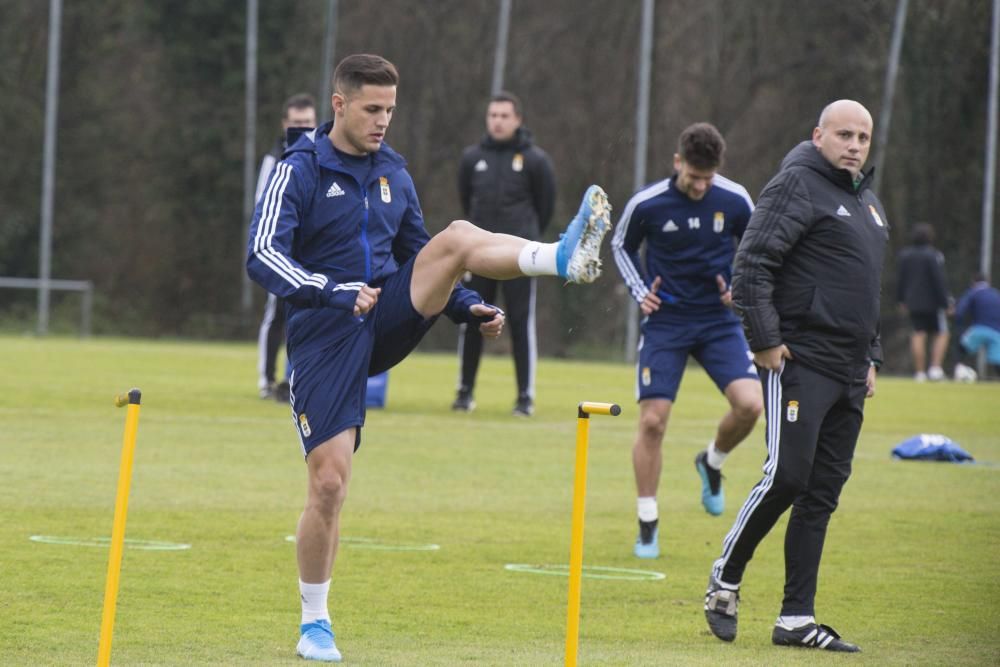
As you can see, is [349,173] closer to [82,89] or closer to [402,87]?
[402,87]

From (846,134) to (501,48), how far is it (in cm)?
2692

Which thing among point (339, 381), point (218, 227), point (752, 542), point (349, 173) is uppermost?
point (349, 173)

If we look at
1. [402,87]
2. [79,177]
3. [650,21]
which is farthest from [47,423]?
[79,177]

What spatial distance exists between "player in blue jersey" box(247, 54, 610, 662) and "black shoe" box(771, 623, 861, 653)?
5.84ft

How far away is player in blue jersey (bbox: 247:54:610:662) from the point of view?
6.39m

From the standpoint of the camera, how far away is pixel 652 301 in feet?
32.5

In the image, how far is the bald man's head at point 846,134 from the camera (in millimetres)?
7074

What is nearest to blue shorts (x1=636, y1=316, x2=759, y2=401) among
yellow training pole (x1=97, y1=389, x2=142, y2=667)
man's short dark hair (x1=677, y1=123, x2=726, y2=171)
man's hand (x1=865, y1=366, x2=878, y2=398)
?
man's short dark hair (x1=677, y1=123, x2=726, y2=171)

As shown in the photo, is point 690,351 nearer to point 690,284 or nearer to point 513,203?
point 690,284

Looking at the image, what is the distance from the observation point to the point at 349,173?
6.62m

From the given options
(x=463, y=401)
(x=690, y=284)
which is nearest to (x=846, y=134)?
(x=690, y=284)

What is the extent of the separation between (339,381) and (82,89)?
3629 cm

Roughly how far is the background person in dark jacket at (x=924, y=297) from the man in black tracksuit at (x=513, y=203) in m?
12.2

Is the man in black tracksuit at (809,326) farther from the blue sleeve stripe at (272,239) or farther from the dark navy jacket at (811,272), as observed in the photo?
the blue sleeve stripe at (272,239)
